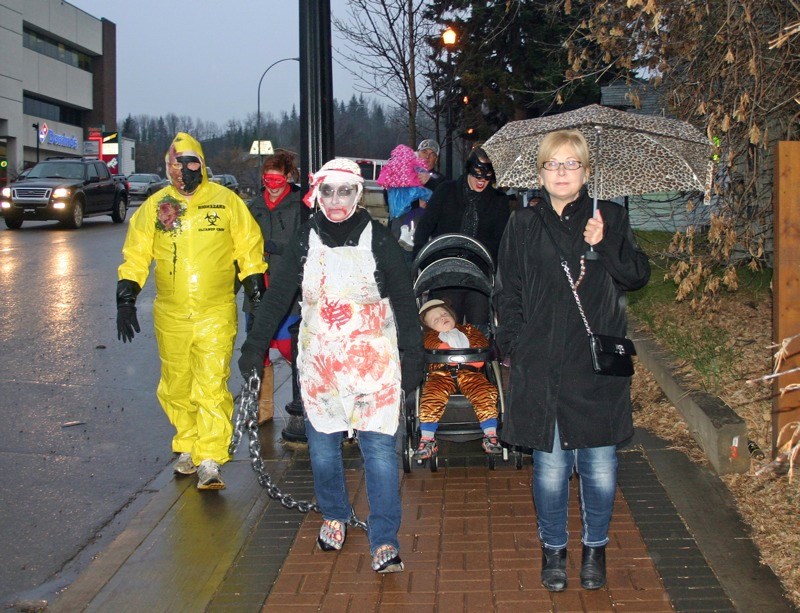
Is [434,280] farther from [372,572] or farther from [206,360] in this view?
[372,572]

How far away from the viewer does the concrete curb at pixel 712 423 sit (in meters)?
5.79

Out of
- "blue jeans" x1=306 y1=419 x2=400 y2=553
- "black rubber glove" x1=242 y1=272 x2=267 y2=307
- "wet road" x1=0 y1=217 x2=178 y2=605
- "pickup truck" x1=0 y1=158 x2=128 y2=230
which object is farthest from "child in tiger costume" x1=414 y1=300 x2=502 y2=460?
"pickup truck" x1=0 y1=158 x2=128 y2=230

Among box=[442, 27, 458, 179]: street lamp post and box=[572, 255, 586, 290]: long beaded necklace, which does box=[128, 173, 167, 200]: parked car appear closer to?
box=[442, 27, 458, 179]: street lamp post

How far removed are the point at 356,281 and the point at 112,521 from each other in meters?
2.32

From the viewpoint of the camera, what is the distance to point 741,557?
468 cm

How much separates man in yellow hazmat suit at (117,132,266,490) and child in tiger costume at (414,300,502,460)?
3.92ft

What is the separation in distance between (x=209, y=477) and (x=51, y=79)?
68.3 m

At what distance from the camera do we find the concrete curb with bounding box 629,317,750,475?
5785 millimetres

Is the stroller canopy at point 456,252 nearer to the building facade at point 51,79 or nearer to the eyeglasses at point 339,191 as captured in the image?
the eyeglasses at point 339,191

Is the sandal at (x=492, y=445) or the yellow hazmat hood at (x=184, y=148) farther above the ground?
the yellow hazmat hood at (x=184, y=148)

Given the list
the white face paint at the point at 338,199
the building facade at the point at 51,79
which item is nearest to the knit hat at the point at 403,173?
the white face paint at the point at 338,199

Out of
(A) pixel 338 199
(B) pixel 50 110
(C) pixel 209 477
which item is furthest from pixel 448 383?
(B) pixel 50 110

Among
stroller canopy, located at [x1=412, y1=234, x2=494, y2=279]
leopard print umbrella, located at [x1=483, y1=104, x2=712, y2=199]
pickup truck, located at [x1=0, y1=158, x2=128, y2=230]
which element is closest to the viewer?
leopard print umbrella, located at [x1=483, y1=104, x2=712, y2=199]

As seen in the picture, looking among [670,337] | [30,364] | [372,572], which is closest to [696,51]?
[670,337]
